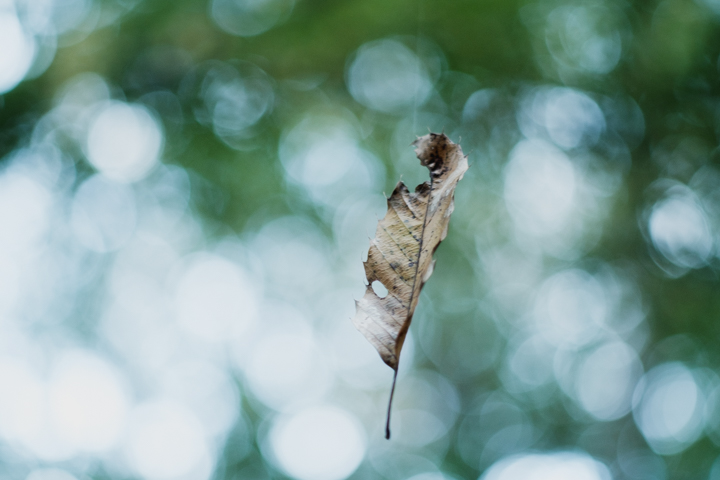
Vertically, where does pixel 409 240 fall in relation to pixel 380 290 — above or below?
above

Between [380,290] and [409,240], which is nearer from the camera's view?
[409,240]

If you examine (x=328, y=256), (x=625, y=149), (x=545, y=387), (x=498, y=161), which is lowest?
(x=545, y=387)

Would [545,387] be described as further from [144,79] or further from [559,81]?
[144,79]

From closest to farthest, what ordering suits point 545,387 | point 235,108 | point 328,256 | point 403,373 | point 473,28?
point 473,28
point 235,108
point 328,256
point 545,387
point 403,373

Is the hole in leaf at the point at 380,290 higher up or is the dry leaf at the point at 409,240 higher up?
the dry leaf at the point at 409,240

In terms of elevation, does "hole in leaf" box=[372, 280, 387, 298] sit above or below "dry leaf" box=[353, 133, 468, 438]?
below

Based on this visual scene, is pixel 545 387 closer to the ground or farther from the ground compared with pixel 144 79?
closer to the ground

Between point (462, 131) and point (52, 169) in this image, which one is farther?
point (52, 169)

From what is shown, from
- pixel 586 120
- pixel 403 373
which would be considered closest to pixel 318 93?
pixel 586 120
